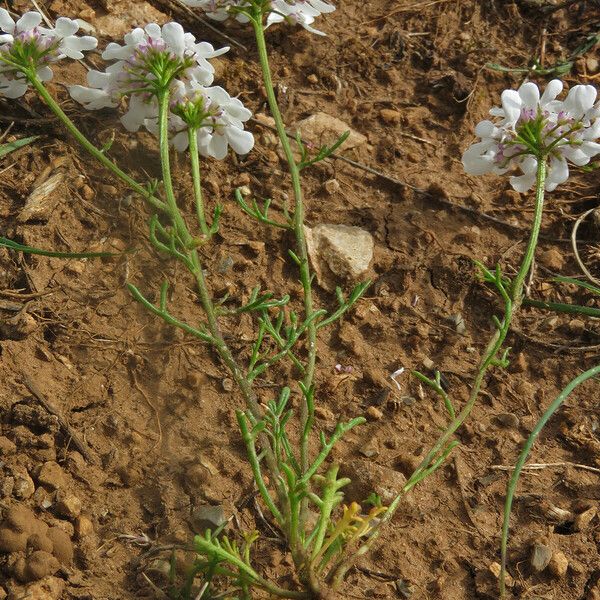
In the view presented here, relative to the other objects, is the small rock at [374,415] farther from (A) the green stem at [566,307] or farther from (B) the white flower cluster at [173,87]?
(B) the white flower cluster at [173,87]

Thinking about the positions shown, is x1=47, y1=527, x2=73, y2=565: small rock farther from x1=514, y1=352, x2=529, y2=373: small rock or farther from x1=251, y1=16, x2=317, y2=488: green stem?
x1=514, y1=352, x2=529, y2=373: small rock

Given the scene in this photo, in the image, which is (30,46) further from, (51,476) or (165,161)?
(51,476)

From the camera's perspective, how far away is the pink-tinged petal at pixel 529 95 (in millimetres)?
2135

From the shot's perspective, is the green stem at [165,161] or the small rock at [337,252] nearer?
the green stem at [165,161]

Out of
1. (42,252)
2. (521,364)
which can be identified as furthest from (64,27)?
(521,364)

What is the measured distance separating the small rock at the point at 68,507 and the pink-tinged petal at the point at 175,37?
1.06 meters

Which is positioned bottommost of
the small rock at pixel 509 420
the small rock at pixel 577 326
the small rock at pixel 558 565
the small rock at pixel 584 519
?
the small rock at pixel 558 565

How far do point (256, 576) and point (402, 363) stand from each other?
2.71ft

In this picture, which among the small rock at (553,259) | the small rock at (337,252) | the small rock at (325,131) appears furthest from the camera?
the small rock at (325,131)

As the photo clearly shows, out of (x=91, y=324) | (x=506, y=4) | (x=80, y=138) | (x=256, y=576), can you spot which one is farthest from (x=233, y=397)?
(x=506, y=4)

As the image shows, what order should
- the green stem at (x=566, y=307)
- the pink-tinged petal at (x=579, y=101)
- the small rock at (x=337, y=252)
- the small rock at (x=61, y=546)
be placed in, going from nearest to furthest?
1. the small rock at (x=61, y=546)
2. the pink-tinged petal at (x=579, y=101)
3. the green stem at (x=566, y=307)
4. the small rock at (x=337, y=252)

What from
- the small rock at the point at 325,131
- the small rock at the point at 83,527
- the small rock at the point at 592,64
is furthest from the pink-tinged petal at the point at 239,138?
the small rock at the point at 592,64

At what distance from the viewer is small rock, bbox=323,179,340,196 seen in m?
2.67

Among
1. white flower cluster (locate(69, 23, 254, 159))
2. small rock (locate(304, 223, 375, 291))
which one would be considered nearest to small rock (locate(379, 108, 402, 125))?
small rock (locate(304, 223, 375, 291))
